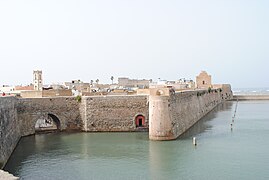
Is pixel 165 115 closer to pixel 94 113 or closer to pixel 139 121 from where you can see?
pixel 139 121

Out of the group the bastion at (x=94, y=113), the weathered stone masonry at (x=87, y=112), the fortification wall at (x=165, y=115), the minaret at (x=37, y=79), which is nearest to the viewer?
the fortification wall at (x=165, y=115)

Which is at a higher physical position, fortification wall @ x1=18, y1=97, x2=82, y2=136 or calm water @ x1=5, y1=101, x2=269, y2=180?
fortification wall @ x1=18, y1=97, x2=82, y2=136

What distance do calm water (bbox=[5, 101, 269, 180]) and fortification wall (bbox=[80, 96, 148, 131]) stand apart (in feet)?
4.27

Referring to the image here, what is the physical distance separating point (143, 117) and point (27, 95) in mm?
9270

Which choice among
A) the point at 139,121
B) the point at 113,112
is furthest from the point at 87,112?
the point at 139,121

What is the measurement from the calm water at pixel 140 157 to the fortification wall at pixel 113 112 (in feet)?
4.27

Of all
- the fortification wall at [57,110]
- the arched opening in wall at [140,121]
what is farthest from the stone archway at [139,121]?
the fortification wall at [57,110]

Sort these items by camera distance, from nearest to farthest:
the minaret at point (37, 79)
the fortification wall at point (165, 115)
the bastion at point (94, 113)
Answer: the fortification wall at point (165, 115), the bastion at point (94, 113), the minaret at point (37, 79)

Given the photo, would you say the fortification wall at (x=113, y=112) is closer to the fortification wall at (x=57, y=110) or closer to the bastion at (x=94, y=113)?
the bastion at (x=94, y=113)

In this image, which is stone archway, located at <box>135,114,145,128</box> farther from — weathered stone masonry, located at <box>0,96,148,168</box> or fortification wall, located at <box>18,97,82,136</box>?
fortification wall, located at <box>18,97,82,136</box>

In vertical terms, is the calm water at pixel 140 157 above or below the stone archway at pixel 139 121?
A: below

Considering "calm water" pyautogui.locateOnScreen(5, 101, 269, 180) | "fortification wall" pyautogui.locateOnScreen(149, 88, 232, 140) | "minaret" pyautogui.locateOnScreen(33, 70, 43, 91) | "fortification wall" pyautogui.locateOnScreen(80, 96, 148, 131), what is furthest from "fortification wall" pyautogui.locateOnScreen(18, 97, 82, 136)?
"minaret" pyautogui.locateOnScreen(33, 70, 43, 91)

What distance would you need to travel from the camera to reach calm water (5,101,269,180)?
14.0 m

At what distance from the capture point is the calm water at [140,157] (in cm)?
1398
